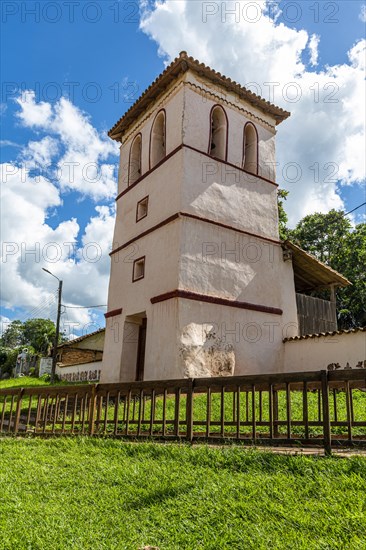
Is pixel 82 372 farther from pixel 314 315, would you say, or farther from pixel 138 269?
pixel 314 315

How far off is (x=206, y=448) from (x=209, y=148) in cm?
1142

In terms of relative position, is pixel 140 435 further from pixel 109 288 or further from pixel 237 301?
pixel 109 288

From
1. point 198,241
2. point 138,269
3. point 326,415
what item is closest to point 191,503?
point 326,415

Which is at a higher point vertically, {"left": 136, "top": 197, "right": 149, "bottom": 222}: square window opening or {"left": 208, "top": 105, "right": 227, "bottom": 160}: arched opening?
{"left": 208, "top": 105, "right": 227, "bottom": 160}: arched opening

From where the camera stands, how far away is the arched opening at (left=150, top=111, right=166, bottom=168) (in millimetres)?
15305

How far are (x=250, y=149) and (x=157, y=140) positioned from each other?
3.62 meters

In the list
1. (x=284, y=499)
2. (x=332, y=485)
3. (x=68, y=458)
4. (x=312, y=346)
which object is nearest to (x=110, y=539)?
(x=284, y=499)

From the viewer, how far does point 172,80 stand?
1471 cm

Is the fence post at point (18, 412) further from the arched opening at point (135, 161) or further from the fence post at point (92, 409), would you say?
the arched opening at point (135, 161)

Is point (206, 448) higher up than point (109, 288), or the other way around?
point (109, 288)

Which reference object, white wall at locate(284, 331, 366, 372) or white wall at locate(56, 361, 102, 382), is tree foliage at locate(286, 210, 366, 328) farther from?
white wall at locate(56, 361, 102, 382)

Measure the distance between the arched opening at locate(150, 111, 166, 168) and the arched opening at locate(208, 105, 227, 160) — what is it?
1818 mm

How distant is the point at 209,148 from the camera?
47.0ft

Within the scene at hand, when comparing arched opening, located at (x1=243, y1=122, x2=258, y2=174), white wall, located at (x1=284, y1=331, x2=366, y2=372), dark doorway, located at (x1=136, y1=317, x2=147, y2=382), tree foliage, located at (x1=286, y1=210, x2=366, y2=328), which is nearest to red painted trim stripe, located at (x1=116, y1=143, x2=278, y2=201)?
arched opening, located at (x1=243, y1=122, x2=258, y2=174)
